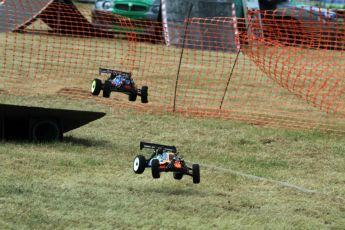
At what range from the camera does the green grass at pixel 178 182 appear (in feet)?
23.1

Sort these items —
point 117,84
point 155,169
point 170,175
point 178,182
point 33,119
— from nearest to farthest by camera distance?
point 155,169, point 178,182, point 170,175, point 117,84, point 33,119

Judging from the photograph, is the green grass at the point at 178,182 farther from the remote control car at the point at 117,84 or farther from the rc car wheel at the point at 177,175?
the remote control car at the point at 117,84

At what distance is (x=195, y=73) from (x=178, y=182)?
10844mm

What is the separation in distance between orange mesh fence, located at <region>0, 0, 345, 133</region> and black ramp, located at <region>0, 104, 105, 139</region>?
3.45m

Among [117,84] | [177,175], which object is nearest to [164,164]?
[177,175]

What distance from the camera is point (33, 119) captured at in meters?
9.93

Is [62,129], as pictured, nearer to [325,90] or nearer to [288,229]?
[288,229]

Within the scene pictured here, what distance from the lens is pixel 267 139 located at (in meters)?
11.4

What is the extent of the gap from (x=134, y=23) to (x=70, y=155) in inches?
600

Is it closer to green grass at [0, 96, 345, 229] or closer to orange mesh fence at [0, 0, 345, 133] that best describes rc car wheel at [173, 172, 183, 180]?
green grass at [0, 96, 345, 229]

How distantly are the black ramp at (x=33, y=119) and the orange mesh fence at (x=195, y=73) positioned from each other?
3447mm

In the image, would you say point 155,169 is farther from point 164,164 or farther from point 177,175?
point 177,175

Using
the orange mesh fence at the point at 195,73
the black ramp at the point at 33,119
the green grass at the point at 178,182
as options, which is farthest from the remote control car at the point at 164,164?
the orange mesh fence at the point at 195,73

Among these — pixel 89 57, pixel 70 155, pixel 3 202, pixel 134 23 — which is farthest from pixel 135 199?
pixel 134 23
